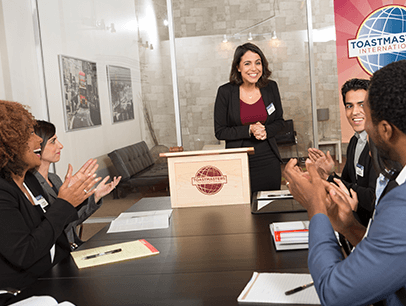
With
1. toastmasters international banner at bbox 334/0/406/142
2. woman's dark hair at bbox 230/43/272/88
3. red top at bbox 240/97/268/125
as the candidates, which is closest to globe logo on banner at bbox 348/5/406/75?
toastmasters international banner at bbox 334/0/406/142

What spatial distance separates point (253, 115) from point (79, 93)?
250 centimetres

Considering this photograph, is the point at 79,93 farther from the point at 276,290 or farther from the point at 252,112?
the point at 276,290

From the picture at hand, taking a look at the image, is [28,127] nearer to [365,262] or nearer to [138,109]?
[365,262]

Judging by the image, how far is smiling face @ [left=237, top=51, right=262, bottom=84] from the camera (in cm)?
346

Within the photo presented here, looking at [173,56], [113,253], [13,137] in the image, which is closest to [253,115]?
[173,56]

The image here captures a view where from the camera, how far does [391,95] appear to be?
37.3 inches

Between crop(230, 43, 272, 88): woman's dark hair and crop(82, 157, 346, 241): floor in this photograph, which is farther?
crop(82, 157, 346, 241): floor

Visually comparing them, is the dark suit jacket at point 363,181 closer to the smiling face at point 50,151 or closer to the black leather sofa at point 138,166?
the smiling face at point 50,151

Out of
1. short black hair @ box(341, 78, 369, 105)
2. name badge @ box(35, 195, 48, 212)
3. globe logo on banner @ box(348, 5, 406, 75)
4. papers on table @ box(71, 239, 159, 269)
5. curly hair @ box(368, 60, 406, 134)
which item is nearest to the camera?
curly hair @ box(368, 60, 406, 134)

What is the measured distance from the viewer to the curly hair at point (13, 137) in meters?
1.84

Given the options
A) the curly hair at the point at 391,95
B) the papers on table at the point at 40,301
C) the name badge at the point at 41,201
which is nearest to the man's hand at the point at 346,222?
the curly hair at the point at 391,95

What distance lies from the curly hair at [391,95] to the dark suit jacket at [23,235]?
141cm

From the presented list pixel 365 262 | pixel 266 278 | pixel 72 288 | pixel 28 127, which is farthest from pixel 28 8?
pixel 365 262

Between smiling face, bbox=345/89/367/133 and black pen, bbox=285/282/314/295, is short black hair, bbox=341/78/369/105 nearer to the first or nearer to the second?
smiling face, bbox=345/89/367/133
